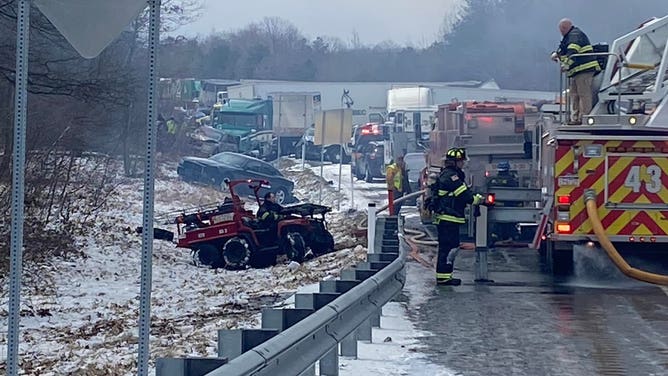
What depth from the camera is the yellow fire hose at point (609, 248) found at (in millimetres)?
14641

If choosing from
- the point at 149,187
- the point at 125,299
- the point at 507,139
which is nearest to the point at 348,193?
the point at 507,139

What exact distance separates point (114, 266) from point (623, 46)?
387 inches

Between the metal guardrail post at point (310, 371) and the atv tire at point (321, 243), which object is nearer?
the metal guardrail post at point (310, 371)

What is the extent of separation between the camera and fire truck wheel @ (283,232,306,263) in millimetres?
21641

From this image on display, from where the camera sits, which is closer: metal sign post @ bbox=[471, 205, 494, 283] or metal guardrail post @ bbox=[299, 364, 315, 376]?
metal guardrail post @ bbox=[299, 364, 315, 376]

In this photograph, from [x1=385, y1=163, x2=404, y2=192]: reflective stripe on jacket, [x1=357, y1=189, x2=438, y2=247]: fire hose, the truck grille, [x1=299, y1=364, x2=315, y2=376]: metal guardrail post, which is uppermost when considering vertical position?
the truck grille

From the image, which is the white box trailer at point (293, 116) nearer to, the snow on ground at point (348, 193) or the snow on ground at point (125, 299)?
the snow on ground at point (348, 193)

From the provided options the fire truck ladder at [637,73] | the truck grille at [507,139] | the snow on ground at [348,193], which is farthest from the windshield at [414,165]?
the fire truck ladder at [637,73]

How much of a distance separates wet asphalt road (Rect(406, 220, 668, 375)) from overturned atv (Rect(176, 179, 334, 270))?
13.1 feet

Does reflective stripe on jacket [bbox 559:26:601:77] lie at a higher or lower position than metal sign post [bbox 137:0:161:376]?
higher

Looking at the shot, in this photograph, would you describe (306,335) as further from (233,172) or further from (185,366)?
(233,172)

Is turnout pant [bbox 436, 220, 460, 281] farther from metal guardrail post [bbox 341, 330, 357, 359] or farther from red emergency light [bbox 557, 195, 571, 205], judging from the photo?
metal guardrail post [bbox 341, 330, 357, 359]

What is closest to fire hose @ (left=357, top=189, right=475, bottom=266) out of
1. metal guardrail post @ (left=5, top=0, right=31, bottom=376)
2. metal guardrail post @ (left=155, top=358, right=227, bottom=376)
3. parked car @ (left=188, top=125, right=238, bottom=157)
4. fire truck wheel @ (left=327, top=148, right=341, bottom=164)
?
metal guardrail post @ (left=155, top=358, right=227, bottom=376)

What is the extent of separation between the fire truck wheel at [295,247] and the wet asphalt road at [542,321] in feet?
12.7
